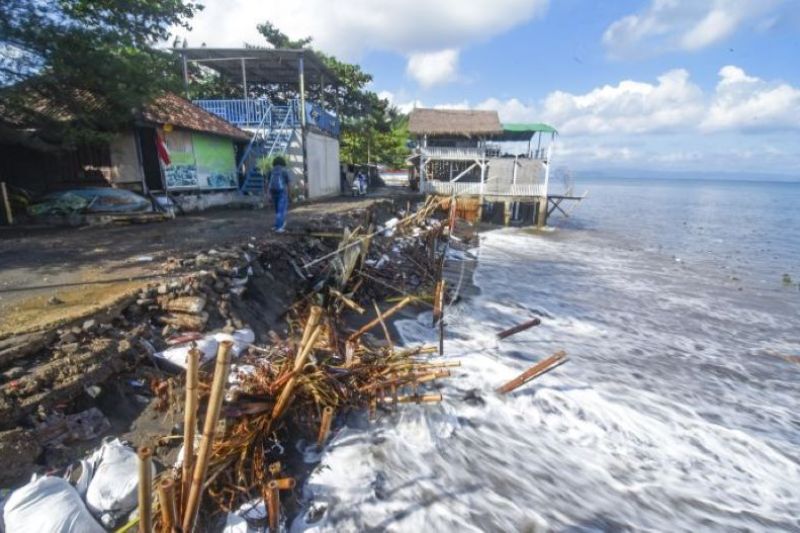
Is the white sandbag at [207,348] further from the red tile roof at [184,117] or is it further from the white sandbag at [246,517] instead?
the red tile roof at [184,117]

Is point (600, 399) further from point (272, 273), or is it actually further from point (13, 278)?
point (13, 278)

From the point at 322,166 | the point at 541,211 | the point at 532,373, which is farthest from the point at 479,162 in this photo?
the point at 532,373

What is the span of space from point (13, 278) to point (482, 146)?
25942 mm

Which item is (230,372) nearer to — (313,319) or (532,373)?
(313,319)

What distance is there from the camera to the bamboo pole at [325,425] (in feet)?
12.7

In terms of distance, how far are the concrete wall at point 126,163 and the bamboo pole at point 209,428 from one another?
1268 cm

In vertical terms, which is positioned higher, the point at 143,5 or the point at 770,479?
the point at 143,5

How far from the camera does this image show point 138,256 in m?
6.97

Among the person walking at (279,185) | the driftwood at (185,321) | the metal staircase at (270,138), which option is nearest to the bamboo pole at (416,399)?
the driftwood at (185,321)

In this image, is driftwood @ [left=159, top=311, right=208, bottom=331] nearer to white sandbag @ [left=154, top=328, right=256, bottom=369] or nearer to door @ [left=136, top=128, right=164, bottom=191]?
white sandbag @ [left=154, top=328, right=256, bottom=369]

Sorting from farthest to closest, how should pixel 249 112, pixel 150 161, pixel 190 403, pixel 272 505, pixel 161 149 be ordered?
1. pixel 249 112
2. pixel 150 161
3. pixel 161 149
4. pixel 272 505
5. pixel 190 403

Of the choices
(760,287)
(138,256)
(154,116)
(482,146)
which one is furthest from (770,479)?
(482,146)

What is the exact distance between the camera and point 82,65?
27.8 feet

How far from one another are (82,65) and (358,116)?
23.0 metres
